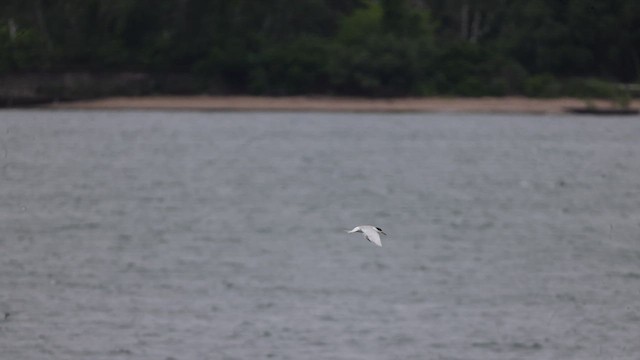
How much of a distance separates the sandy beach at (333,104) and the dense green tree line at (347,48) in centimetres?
54

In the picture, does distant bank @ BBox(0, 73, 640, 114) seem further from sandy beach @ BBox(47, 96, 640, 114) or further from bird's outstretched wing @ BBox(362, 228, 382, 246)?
bird's outstretched wing @ BBox(362, 228, 382, 246)

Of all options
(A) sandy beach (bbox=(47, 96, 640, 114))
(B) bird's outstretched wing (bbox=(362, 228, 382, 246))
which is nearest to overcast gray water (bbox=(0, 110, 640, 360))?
(B) bird's outstretched wing (bbox=(362, 228, 382, 246))

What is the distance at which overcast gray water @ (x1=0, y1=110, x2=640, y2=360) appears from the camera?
20.4 m

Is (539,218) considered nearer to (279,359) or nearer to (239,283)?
(239,283)

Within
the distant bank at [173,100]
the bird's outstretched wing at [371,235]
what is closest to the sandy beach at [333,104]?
the distant bank at [173,100]

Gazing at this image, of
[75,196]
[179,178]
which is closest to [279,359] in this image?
[75,196]

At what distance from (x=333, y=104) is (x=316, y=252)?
177 ft

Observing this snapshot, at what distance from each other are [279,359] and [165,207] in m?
20.0

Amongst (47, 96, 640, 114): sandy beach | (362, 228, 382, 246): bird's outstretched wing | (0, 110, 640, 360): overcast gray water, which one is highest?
(362, 228, 382, 246): bird's outstretched wing

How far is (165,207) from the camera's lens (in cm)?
3866

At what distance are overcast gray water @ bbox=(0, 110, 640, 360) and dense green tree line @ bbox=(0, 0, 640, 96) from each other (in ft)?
62.2

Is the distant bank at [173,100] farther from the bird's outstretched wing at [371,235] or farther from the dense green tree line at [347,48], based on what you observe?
the bird's outstretched wing at [371,235]

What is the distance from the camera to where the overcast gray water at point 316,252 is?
20422 mm

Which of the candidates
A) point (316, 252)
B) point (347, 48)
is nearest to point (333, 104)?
point (347, 48)
